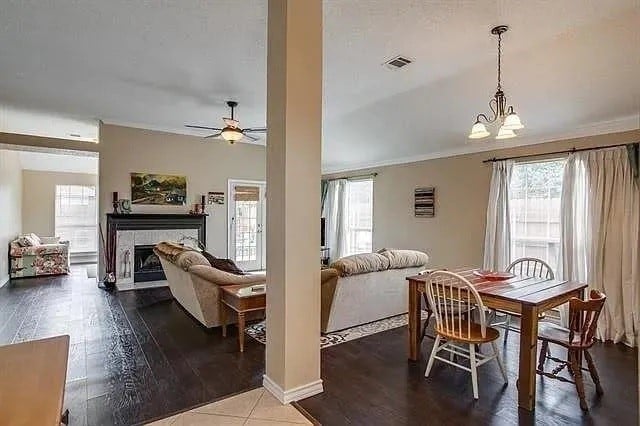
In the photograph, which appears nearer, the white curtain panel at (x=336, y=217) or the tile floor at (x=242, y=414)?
the tile floor at (x=242, y=414)

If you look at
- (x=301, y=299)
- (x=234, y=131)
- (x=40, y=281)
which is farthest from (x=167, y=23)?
(x=40, y=281)

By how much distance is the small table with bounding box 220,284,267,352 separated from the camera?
3398 mm

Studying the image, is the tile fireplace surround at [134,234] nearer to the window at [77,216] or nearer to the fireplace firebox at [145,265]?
the fireplace firebox at [145,265]

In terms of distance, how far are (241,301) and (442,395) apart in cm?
191

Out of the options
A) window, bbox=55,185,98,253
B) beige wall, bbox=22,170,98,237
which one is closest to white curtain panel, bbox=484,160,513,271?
window, bbox=55,185,98,253

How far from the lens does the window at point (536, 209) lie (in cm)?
458

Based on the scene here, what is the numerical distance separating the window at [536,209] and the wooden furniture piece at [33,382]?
503 centimetres

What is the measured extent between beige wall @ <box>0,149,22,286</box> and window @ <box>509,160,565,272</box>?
8.53 m

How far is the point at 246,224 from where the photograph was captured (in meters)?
7.71

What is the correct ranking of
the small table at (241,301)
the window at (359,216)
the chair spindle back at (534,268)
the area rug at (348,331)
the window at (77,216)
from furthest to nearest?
the window at (77,216), the window at (359,216), the area rug at (348,331), the chair spindle back at (534,268), the small table at (241,301)

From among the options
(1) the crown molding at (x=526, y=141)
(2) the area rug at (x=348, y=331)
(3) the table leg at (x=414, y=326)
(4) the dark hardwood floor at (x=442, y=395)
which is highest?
(1) the crown molding at (x=526, y=141)

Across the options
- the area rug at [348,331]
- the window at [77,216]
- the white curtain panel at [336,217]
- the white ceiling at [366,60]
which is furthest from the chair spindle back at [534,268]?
the window at [77,216]

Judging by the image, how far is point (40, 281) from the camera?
663 cm

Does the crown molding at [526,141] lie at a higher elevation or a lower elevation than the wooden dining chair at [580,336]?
higher
